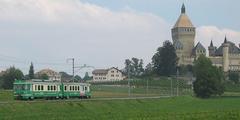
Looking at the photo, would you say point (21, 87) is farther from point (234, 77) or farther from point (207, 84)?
point (234, 77)

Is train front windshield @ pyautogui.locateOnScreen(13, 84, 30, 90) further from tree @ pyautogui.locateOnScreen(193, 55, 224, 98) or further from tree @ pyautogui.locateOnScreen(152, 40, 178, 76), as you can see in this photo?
tree @ pyautogui.locateOnScreen(152, 40, 178, 76)

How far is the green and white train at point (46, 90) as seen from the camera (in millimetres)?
63375

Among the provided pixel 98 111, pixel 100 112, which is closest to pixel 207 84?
pixel 98 111

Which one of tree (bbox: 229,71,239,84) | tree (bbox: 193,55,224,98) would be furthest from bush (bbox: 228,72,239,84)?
tree (bbox: 193,55,224,98)

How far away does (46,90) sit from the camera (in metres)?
66.4

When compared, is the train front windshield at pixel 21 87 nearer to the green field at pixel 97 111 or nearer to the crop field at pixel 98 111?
the crop field at pixel 98 111

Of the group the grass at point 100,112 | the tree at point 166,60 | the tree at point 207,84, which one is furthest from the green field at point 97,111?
the tree at point 166,60

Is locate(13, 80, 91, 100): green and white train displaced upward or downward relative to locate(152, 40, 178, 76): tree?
downward

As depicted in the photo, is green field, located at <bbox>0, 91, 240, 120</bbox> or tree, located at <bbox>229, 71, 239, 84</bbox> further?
tree, located at <bbox>229, 71, 239, 84</bbox>

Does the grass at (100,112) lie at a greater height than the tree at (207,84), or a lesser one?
lesser

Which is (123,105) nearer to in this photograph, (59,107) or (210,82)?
(59,107)

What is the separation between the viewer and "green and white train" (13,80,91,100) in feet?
208

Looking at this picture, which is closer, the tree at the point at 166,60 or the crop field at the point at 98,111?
the crop field at the point at 98,111

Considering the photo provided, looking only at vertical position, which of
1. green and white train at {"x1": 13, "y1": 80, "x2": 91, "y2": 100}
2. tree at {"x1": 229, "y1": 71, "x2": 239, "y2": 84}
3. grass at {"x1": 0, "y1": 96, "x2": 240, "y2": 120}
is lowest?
grass at {"x1": 0, "y1": 96, "x2": 240, "y2": 120}
